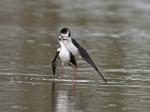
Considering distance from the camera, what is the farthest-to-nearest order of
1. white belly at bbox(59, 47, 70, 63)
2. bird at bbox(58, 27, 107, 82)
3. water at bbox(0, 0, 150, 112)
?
white belly at bbox(59, 47, 70, 63) < bird at bbox(58, 27, 107, 82) < water at bbox(0, 0, 150, 112)

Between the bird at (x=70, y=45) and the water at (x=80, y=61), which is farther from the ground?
the bird at (x=70, y=45)

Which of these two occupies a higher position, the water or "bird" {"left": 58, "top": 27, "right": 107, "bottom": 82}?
"bird" {"left": 58, "top": 27, "right": 107, "bottom": 82}

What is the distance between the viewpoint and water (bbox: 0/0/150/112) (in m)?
12.3

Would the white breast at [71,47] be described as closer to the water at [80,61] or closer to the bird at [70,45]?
the bird at [70,45]

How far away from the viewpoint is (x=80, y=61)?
59.7 feet

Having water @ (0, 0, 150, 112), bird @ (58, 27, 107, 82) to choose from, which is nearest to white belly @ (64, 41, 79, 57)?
bird @ (58, 27, 107, 82)

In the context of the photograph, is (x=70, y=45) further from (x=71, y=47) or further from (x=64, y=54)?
(x=64, y=54)

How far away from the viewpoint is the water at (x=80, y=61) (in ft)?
40.4

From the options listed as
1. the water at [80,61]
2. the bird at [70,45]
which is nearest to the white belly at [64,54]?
the bird at [70,45]

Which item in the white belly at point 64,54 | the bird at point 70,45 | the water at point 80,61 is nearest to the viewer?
the water at point 80,61

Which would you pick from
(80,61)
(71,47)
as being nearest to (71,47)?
(71,47)

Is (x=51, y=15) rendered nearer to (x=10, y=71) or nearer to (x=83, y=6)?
(x=83, y=6)

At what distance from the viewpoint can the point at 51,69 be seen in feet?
53.8

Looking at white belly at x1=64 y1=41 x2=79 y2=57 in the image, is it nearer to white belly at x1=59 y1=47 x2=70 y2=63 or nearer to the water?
white belly at x1=59 y1=47 x2=70 y2=63
